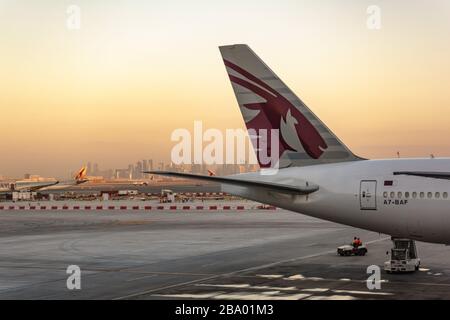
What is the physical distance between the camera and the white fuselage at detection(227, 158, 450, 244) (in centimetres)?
2536

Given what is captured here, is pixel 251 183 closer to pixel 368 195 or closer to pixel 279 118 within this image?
pixel 279 118

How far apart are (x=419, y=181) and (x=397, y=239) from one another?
3.81 m

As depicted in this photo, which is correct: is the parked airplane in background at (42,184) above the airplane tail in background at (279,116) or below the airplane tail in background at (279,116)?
below

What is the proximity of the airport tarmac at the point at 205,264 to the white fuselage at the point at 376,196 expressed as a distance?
2.38m

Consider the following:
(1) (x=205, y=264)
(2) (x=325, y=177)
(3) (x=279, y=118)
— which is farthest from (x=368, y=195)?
(1) (x=205, y=264)

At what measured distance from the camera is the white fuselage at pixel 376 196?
998 inches

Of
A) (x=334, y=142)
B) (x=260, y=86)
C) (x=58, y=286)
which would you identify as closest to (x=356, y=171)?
(x=334, y=142)

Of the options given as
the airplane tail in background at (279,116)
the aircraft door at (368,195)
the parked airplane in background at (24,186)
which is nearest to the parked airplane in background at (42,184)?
the parked airplane in background at (24,186)

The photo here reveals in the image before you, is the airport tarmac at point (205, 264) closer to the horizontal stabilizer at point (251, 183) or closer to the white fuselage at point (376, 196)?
the white fuselage at point (376, 196)

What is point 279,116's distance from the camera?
93.2 ft

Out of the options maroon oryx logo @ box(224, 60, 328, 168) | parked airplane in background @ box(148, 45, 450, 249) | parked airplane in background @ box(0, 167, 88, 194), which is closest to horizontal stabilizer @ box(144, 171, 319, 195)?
parked airplane in background @ box(148, 45, 450, 249)

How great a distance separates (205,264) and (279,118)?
886cm

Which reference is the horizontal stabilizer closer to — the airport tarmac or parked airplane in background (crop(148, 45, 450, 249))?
parked airplane in background (crop(148, 45, 450, 249))

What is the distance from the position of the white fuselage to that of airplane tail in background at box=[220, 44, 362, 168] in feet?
2.11
